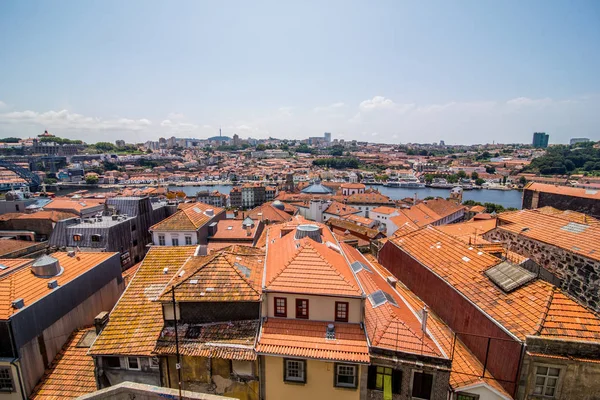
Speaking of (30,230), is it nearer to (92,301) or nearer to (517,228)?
(92,301)

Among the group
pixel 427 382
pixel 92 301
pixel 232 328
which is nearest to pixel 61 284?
pixel 92 301

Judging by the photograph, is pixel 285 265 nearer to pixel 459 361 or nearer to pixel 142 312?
pixel 142 312

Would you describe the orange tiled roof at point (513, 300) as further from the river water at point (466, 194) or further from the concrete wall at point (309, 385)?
the river water at point (466, 194)

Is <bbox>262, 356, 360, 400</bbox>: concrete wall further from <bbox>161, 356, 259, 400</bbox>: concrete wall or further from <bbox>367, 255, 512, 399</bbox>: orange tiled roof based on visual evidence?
<bbox>367, 255, 512, 399</bbox>: orange tiled roof

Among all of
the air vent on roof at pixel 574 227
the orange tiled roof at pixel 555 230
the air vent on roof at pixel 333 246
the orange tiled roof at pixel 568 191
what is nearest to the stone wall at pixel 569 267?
the orange tiled roof at pixel 555 230

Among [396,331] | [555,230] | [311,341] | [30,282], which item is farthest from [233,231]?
[555,230]

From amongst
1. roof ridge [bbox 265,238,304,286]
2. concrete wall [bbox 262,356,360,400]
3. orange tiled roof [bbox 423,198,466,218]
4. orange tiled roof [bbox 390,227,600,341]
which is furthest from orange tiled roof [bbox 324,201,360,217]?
concrete wall [bbox 262,356,360,400]
